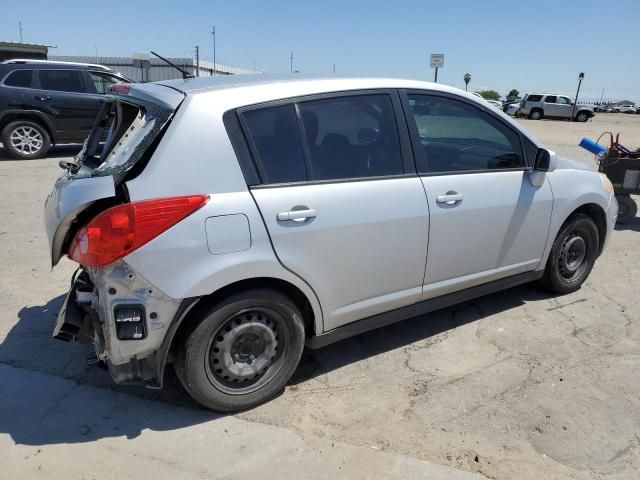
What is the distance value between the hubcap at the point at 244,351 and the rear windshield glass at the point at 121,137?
0.97 meters

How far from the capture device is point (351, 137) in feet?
10.1

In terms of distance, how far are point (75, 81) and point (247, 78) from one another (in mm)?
9114

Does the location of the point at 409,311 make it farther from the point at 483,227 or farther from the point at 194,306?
the point at 194,306

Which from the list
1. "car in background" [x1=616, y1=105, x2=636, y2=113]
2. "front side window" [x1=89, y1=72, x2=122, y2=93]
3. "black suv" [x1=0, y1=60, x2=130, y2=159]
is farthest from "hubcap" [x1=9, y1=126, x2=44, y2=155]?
"car in background" [x1=616, y1=105, x2=636, y2=113]

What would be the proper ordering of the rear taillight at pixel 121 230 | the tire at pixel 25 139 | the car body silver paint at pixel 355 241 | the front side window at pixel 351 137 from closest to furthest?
the rear taillight at pixel 121 230
the car body silver paint at pixel 355 241
the front side window at pixel 351 137
the tire at pixel 25 139

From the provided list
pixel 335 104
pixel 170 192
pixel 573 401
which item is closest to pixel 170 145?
pixel 170 192

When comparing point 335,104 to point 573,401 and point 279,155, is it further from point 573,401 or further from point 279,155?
point 573,401

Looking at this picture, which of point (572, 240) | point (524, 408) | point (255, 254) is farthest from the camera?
point (572, 240)

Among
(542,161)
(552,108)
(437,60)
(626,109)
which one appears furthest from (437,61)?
(626,109)

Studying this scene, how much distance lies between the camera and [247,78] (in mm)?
3076

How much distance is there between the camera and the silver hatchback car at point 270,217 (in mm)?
2463

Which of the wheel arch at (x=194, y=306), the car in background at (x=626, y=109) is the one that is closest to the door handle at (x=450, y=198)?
the wheel arch at (x=194, y=306)

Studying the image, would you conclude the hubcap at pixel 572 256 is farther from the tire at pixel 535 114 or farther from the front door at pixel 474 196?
the tire at pixel 535 114

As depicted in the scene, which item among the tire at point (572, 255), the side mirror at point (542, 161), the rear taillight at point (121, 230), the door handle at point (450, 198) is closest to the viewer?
the rear taillight at point (121, 230)
